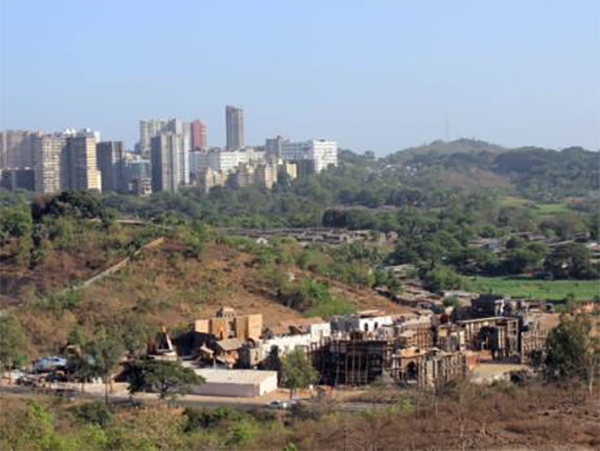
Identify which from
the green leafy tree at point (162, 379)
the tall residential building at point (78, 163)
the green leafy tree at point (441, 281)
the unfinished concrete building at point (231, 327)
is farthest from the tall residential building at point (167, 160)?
the green leafy tree at point (162, 379)

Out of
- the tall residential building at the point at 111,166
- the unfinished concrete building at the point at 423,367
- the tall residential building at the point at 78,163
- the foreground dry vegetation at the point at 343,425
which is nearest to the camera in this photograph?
the foreground dry vegetation at the point at 343,425

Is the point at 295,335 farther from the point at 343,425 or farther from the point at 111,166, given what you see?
the point at 111,166

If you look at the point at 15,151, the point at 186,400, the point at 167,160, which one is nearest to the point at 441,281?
the point at 186,400

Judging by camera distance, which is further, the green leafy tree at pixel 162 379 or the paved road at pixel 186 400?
the green leafy tree at pixel 162 379

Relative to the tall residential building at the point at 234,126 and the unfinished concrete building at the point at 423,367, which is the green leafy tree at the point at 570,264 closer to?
the unfinished concrete building at the point at 423,367

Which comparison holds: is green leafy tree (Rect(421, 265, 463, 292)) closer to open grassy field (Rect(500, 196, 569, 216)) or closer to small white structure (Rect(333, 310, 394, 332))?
small white structure (Rect(333, 310, 394, 332))

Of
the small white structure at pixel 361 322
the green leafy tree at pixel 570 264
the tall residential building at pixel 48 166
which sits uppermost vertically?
the tall residential building at pixel 48 166

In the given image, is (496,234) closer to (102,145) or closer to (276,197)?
(276,197)
